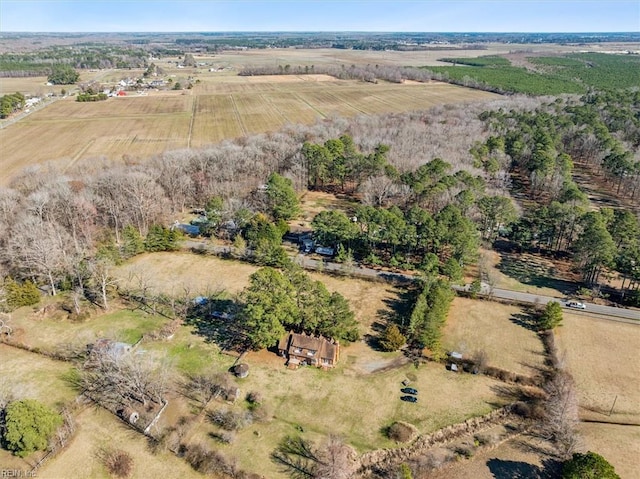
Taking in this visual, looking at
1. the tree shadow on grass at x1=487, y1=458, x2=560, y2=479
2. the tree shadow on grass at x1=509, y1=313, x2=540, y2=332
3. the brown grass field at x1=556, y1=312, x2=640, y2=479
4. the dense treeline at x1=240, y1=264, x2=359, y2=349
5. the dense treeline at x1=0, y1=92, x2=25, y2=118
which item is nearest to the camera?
the tree shadow on grass at x1=487, y1=458, x2=560, y2=479

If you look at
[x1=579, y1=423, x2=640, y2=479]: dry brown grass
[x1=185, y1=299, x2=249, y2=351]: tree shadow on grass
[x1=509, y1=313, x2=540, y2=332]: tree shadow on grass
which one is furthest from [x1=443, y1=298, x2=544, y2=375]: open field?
[x1=185, y1=299, x2=249, y2=351]: tree shadow on grass

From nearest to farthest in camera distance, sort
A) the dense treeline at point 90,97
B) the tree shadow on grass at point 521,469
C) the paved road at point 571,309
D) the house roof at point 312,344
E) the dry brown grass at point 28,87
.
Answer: the tree shadow on grass at point 521,469, the house roof at point 312,344, the paved road at point 571,309, the dense treeline at point 90,97, the dry brown grass at point 28,87

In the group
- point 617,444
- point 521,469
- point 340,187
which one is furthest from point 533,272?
point 340,187

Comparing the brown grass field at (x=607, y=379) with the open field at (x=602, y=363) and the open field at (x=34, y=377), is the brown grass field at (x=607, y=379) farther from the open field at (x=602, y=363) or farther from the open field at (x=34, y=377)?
the open field at (x=34, y=377)

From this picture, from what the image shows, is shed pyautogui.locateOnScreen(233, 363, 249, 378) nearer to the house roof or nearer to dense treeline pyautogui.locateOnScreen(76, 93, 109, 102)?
the house roof

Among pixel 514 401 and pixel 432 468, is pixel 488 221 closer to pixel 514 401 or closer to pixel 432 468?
pixel 514 401

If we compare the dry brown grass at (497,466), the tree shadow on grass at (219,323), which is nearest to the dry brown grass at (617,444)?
the dry brown grass at (497,466)
